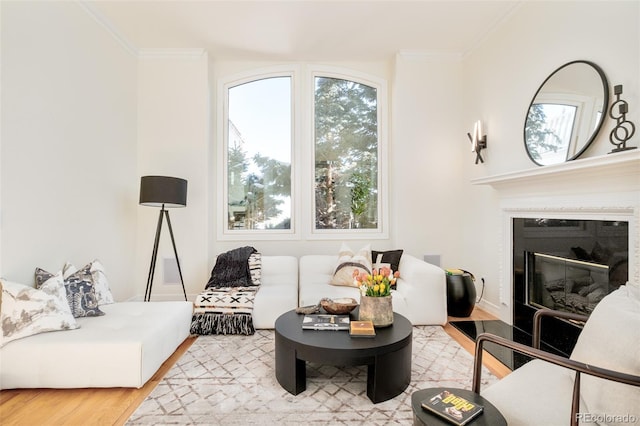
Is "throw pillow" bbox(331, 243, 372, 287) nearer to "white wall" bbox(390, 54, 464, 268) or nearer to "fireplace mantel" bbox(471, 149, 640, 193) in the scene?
"white wall" bbox(390, 54, 464, 268)

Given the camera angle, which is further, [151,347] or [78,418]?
[151,347]

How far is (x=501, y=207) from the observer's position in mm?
3277

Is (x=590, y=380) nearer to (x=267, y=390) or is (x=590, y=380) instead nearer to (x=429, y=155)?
(x=267, y=390)

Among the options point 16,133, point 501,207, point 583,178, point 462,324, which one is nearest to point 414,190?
point 501,207

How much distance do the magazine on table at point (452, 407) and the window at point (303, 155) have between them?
315 cm

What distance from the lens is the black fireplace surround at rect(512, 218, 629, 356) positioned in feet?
7.04

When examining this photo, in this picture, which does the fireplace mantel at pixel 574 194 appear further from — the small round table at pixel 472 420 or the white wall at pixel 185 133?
the small round table at pixel 472 420

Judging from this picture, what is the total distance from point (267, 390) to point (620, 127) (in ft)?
9.51

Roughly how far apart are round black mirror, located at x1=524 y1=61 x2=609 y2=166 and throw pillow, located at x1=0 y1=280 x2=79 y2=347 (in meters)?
3.97

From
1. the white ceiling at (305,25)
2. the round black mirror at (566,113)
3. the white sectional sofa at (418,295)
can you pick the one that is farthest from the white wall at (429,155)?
the round black mirror at (566,113)

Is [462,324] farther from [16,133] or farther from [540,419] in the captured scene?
[16,133]

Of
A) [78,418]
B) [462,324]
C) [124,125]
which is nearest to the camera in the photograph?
[78,418]

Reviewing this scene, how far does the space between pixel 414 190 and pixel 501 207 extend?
1.15 m

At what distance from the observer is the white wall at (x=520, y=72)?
2127 mm
